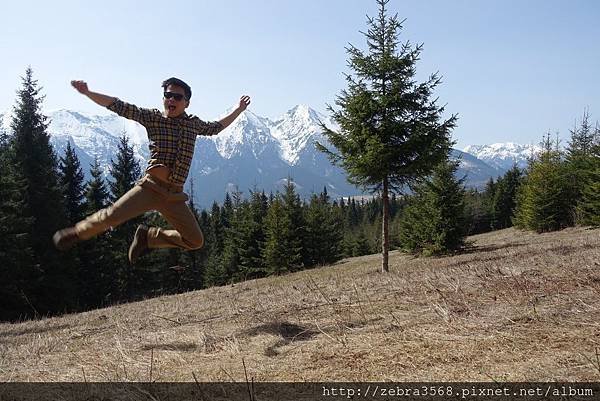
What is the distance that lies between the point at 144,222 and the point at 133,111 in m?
34.2

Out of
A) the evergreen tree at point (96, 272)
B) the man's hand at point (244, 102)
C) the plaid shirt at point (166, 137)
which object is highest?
the man's hand at point (244, 102)

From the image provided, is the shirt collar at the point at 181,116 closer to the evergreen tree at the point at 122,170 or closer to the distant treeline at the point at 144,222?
the distant treeline at the point at 144,222

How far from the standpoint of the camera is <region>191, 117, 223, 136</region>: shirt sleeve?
5.63 meters

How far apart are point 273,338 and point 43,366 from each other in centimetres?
241

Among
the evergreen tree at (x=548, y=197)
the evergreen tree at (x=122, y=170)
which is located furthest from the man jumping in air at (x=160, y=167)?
the evergreen tree at (x=548, y=197)

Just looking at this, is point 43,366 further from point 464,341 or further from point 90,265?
point 90,265

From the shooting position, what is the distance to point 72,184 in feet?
115

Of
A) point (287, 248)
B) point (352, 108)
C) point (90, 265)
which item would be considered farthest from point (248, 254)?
point (352, 108)

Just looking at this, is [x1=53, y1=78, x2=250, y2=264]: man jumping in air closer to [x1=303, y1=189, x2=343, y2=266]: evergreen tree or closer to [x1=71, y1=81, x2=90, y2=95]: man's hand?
[x1=71, y1=81, x2=90, y2=95]: man's hand

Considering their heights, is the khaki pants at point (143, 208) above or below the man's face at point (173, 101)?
below

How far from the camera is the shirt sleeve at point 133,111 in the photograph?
209 inches

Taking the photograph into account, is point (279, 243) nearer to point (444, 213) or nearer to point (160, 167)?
point (444, 213)

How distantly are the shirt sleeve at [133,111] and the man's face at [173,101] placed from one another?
0.16 meters

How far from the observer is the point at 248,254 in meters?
41.2
